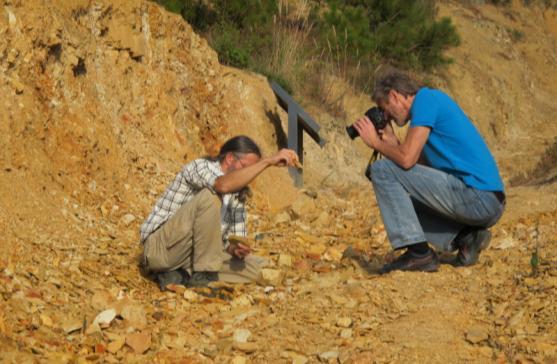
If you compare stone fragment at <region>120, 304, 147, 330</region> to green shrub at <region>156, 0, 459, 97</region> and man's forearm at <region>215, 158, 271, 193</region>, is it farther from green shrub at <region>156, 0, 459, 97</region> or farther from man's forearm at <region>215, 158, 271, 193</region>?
green shrub at <region>156, 0, 459, 97</region>

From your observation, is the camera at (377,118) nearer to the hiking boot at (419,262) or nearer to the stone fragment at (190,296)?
the hiking boot at (419,262)

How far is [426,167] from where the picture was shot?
621 centimetres

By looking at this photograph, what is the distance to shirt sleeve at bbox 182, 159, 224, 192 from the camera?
5.91 metres

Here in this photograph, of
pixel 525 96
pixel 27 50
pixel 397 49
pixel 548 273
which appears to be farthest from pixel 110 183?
pixel 525 96

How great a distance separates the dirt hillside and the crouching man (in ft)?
0.63

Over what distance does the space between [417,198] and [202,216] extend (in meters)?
1.39

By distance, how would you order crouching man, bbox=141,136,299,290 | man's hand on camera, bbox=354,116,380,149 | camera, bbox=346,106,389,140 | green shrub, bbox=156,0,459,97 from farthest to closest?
green shrub, bbox=156,0,459,97 → camera, bbox=346,106,389,140 → man's hand on camera, bbox=354,116,380,149 → crouching man, bbox=141,136,299,290

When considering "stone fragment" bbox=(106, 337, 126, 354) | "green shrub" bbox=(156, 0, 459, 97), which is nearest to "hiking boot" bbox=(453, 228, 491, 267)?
"stone fragment" bbox=(106, 337, 126, 354)

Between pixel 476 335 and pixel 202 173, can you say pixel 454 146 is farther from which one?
pixel 202 173

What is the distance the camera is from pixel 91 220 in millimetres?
7453

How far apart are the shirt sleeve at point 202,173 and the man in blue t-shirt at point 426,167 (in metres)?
0.94

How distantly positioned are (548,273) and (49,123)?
4078 millimetres

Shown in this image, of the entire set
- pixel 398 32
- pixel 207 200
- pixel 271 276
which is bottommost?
pixel 398 32

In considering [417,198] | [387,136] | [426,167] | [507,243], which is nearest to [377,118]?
[387,136]
